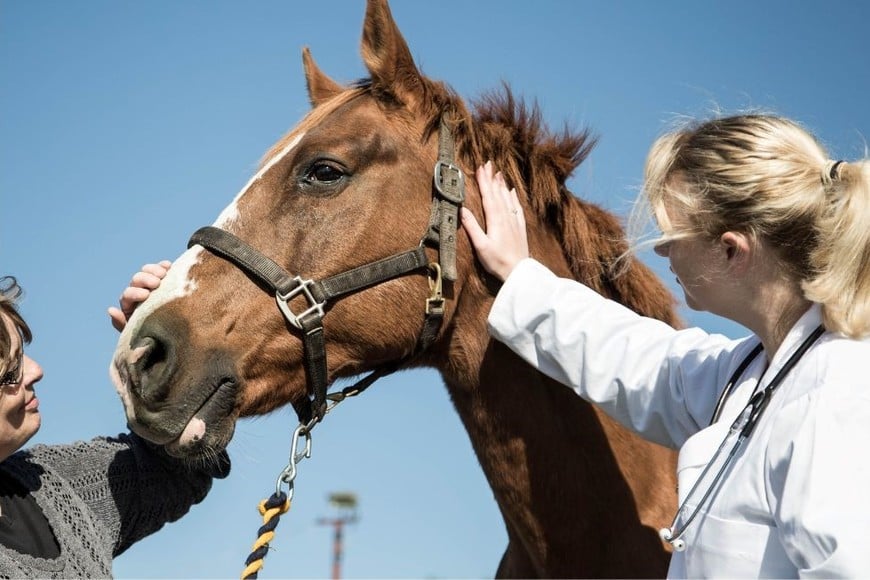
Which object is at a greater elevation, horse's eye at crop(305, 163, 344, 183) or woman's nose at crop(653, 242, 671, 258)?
horse's eye at crop(305, 163, 344, 183)

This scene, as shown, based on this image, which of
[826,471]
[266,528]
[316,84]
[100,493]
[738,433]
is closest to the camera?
[826,471]

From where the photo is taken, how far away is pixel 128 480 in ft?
10.5

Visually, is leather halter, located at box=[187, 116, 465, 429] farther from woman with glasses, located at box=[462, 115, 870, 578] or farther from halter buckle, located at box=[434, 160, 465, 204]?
woman with glasses, located at box=[462, 115, 870, 578]

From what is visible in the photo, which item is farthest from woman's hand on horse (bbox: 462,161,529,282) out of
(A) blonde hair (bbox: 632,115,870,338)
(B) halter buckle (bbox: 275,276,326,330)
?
(A) blonde hair (bbox: 632,115,870,338)

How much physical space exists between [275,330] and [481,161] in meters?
0.93

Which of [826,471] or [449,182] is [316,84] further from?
[826,471]

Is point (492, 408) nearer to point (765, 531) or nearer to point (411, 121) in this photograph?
point (411, 121)

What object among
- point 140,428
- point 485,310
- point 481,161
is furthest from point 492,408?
point 140,428

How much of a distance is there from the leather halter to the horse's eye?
310 millimetres

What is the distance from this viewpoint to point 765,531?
1.83 m

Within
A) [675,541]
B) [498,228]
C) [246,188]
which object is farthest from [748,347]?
[246,188]

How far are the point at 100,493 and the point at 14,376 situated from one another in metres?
0.53

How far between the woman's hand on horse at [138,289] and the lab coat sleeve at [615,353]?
1107 mm

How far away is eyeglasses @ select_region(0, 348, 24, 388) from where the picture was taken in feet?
9.21
